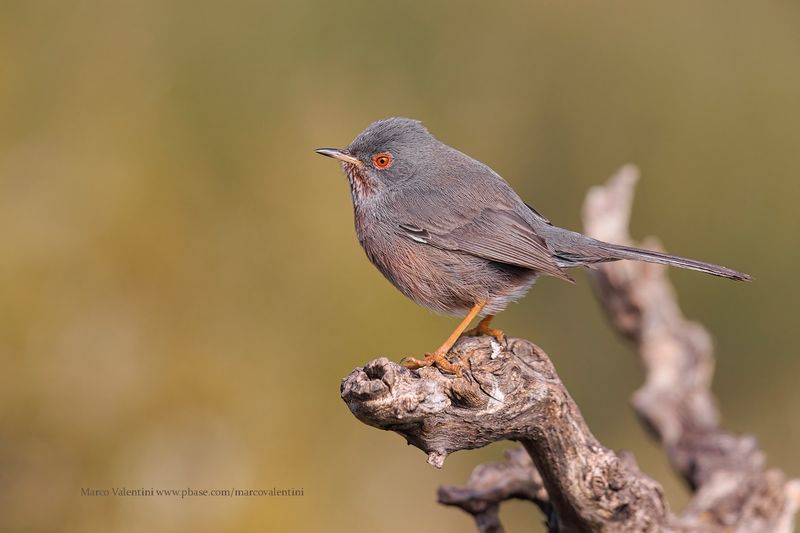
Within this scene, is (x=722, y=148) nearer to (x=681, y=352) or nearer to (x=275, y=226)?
(x=681, y=352)

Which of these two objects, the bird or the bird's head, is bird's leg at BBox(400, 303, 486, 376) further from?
the bird's head

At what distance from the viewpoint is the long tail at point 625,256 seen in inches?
188

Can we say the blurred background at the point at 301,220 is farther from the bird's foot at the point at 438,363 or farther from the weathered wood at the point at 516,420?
the weathered wood at the point at 516,420

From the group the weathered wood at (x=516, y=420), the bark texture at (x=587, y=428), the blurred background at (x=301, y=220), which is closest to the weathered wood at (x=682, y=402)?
the bark texture at (x=587, y=428)

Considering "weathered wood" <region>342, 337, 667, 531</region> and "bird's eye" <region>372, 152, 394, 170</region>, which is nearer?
"weathered wood" <region>342, 337, 667, 531</region>

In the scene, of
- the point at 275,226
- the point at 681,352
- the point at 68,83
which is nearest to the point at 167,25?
the point at 68,83

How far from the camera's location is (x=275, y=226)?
762 cm

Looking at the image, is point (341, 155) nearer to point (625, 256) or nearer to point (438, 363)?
point (438, 363)

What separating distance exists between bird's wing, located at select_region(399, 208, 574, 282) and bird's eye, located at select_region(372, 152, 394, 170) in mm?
437

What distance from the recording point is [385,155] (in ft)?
17.9

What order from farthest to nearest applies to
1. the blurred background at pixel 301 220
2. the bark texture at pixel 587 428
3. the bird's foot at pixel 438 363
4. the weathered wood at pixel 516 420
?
the blurred background at pixel 301 220, the bird's foot at pixel 438 363, the bark texture at pixel 587 428, the weathered wood at pixel 516 420

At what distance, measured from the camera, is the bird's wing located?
492 cm

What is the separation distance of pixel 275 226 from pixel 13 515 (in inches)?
109

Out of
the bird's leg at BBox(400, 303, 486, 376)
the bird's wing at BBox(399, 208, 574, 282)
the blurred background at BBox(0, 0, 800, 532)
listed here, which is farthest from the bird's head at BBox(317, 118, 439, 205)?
the blurred background at BBox(0, 0, 800, 532)
